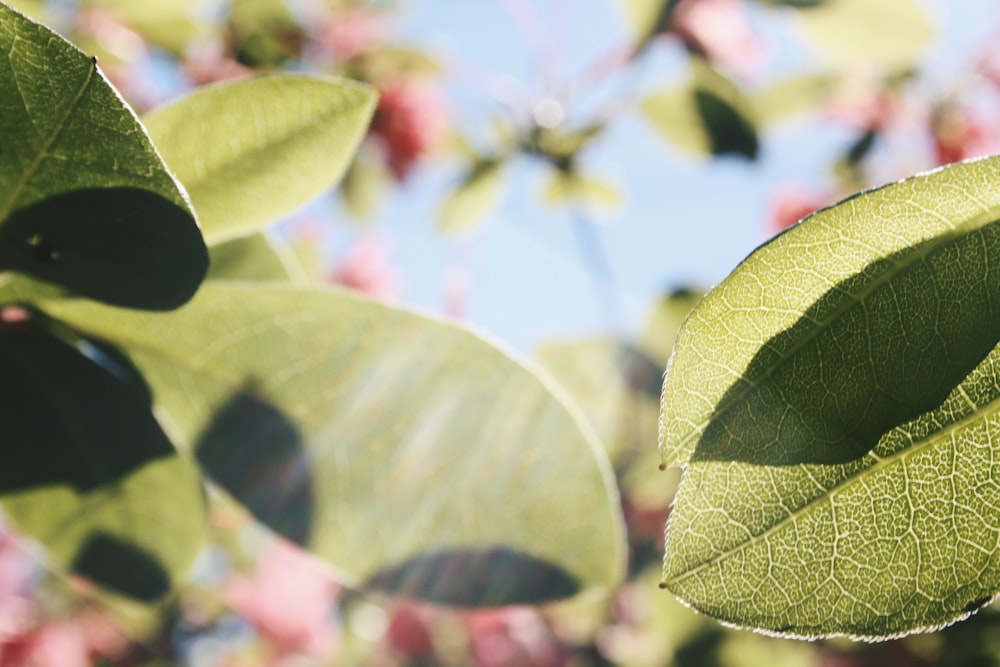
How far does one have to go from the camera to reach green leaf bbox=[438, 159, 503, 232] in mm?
1558

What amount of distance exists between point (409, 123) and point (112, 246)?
3.98 feet

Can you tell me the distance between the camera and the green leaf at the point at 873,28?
1259mm

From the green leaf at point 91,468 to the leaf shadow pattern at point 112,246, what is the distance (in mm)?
102

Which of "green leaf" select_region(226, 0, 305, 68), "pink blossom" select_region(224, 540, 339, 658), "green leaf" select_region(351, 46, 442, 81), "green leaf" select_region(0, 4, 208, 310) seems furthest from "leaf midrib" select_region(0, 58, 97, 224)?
"pink blossom" select_region(224, 540, 339, 658)

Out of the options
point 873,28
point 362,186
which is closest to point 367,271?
point 362,186

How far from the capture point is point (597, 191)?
1612 millimetres

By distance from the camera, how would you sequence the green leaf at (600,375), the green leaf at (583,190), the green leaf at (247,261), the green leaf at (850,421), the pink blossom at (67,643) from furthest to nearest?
1. the pink blossom at (67,643)
2. the green leaf at (583,190)
3. the green leaf at (600,375)
4. the green leaf at (247,261)
5. the green leaf at (850,421)

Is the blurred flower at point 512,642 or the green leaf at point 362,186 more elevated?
the green leaf at point 362,186

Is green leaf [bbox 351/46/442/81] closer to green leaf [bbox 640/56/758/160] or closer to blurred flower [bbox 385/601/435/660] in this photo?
green leaf [bbox 640/56/758/160]

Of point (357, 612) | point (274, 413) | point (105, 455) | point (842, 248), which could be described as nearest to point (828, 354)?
point (842, 248)

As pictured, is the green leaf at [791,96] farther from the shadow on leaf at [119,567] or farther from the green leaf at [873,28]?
the shadow on leaf at [119,567]

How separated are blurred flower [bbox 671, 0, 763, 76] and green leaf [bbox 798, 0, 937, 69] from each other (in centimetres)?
13

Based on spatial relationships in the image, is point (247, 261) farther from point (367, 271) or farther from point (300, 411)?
point (367, 271)

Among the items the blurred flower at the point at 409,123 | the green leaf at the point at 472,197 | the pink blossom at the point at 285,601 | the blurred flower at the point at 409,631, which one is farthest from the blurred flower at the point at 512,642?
the blurred flower at the point at 409,123
